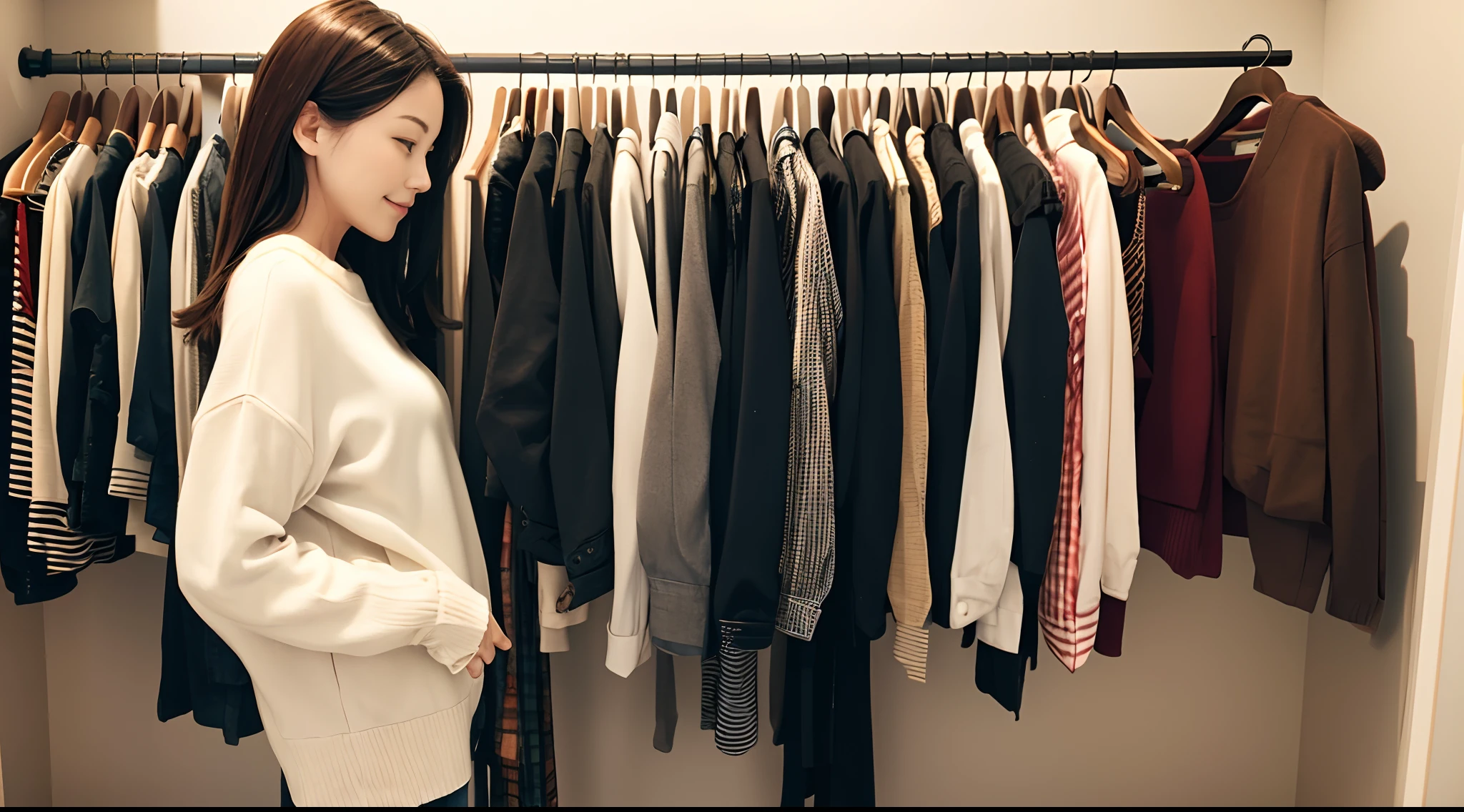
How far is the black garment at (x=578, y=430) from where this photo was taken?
1.27 m

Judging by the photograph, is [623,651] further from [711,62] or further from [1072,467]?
[711,62]

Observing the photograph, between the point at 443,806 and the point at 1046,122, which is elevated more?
the point at 1046,122

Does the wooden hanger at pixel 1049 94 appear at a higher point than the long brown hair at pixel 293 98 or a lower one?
higher

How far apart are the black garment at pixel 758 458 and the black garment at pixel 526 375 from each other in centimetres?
31

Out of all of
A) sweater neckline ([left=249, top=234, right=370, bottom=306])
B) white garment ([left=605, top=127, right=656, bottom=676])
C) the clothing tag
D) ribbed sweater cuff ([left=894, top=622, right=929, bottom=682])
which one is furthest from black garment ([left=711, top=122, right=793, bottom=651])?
the clothing tag

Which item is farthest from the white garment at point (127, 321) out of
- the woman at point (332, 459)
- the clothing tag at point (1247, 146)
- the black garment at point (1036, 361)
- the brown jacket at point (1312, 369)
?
the clothing tag at point (1247, 146)

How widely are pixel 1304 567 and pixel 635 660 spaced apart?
1.18 metres

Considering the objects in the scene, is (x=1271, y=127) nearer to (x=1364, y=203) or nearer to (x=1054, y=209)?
(x=1364, y=203)

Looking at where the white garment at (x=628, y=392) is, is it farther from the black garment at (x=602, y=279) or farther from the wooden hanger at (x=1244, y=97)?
the wooden hanger at (x=1244, y=97)

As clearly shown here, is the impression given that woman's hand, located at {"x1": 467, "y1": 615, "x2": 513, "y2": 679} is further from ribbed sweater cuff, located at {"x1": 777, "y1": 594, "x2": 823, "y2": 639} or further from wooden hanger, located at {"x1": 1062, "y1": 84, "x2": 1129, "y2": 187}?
wooden hanger, located at {"x1": 1062, "y1": 84, "x2": 1129, "y2": 187}

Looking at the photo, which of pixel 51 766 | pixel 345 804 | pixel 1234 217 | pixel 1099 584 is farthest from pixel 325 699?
pixel 1234 217

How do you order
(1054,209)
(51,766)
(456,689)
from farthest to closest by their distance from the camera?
(51,766) < (1054,209) < (456,689)

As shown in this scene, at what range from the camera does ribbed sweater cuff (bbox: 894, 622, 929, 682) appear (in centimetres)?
138

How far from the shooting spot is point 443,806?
1.17 metres
